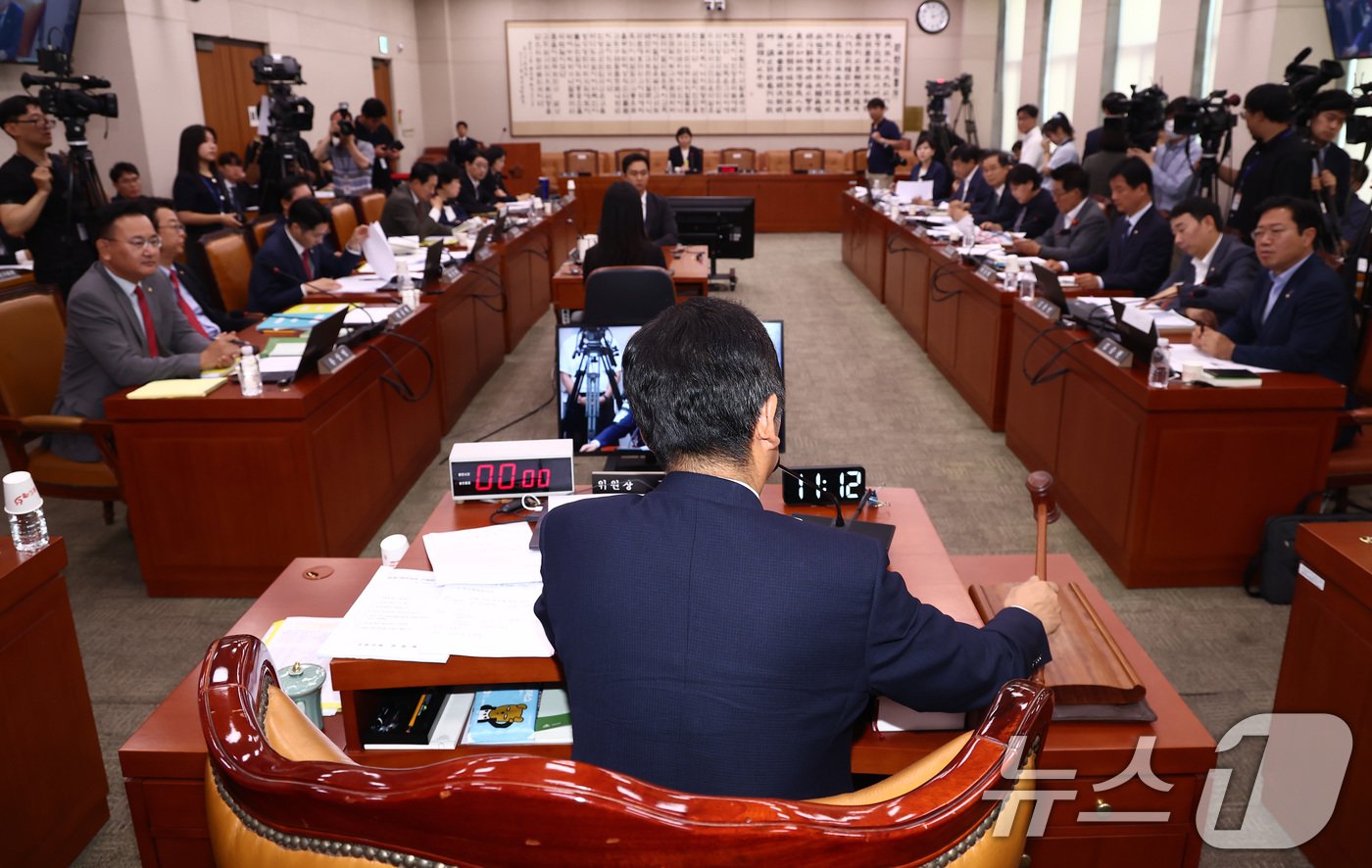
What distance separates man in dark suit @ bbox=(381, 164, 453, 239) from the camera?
5.77 m

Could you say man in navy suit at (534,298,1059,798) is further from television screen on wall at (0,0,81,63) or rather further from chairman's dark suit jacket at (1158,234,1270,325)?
television screen on wall at (0,0,81,63)

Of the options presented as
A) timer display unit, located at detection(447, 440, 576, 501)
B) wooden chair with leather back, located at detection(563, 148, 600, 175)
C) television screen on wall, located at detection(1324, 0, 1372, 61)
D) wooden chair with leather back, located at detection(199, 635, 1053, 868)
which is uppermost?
television screen on wall, located at detection(1324, 0, 1372, 61)

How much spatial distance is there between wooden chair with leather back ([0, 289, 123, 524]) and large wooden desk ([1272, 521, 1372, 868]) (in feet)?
10.00

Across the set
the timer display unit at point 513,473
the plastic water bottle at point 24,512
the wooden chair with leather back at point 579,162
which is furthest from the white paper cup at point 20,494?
the wooden chair with leather back at point 579,162

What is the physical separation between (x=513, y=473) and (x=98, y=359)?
5.37ft

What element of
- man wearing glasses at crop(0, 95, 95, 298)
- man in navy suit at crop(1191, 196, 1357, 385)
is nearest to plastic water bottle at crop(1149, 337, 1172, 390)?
man in navy suit at crop(1191, 196, 1357, 385)

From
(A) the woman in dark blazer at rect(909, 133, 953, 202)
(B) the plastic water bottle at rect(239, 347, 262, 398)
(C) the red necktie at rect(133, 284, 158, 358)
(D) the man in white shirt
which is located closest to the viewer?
(B) the plastic water bottle at rect(239, 347, 262, 398)

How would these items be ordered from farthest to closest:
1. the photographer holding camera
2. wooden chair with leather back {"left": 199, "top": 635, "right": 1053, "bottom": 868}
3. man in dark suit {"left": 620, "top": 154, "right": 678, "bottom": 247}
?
the photographer holding camera → man in dark suit {"left": 620, "top": 154, "right": 678, "bottom": 247} → wooden chair with leather back {"left": 199, "top": 635, "right": 1053, "bottom": 868}

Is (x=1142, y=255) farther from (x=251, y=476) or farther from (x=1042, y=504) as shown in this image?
(x=251, y=476)

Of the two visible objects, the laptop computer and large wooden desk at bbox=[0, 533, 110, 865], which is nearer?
large wooden desk at bbox=[0, 533, 110, 865]

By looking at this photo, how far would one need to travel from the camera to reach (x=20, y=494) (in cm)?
189

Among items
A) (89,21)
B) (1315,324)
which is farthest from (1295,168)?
(89,21)

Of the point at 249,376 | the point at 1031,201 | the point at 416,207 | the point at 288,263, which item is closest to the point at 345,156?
the point at 416,207

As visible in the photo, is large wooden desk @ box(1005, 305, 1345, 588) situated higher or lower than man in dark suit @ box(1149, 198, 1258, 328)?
lower
